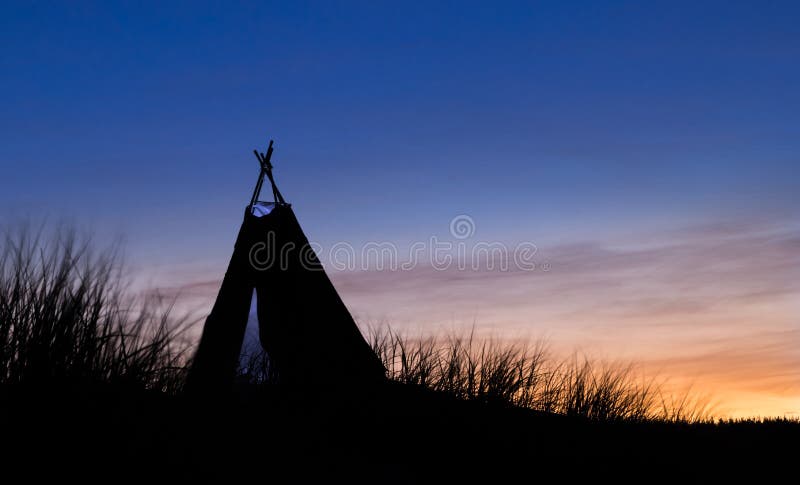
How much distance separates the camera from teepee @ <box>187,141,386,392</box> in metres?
8.09

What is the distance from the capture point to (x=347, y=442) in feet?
18.8

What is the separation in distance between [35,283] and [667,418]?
24.2ft

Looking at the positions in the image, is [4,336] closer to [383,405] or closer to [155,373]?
[155,373]

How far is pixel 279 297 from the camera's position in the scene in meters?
8.37

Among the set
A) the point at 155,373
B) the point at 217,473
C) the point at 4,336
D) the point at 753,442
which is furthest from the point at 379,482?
the point at 753,442

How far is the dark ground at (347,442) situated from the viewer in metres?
3.48

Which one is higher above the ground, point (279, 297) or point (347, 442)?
point (279, 297)

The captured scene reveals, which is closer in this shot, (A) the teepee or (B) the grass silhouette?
(B) the grass silhouette

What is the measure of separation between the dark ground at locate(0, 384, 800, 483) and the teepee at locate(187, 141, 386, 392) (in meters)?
1.31

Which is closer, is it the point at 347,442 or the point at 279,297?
the point at 347,442

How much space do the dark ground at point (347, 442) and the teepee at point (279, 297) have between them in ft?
4.30

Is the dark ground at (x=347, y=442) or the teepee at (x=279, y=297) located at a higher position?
the teepee at (x=279, y=297)

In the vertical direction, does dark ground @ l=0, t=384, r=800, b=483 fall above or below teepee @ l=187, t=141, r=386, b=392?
below

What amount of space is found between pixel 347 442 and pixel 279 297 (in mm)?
2992
